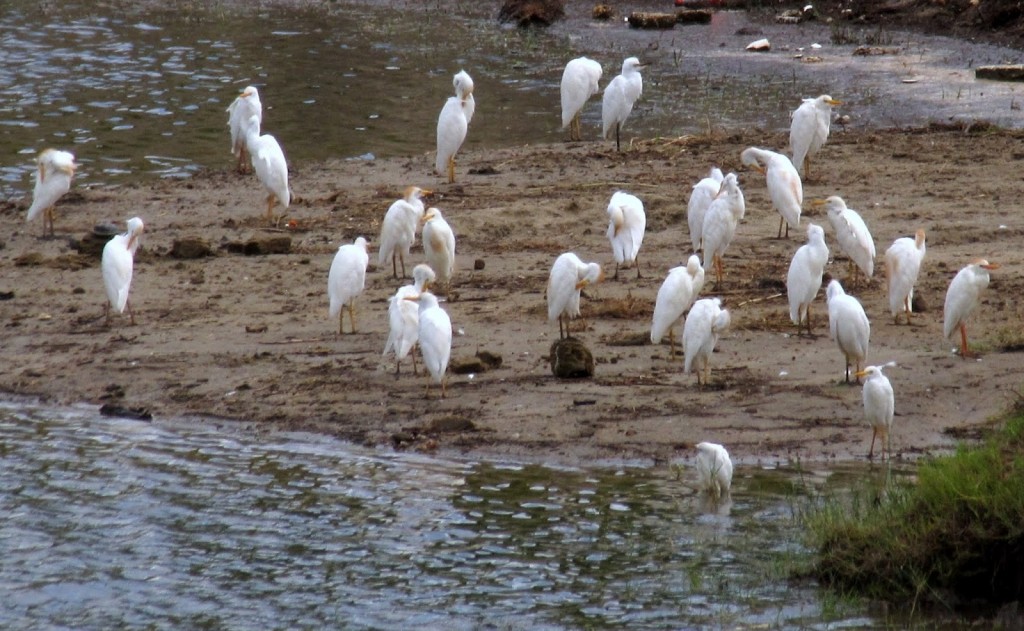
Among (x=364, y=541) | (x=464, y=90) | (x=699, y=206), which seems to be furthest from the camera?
(x=464, y=90)

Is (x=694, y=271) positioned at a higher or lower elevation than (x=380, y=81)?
higher

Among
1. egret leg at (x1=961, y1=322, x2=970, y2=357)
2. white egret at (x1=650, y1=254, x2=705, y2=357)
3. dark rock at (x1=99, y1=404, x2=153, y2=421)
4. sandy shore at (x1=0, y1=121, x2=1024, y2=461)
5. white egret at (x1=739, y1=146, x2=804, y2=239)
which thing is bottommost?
dark rock at (x1=99, y1=404, x2=153, y2=421)

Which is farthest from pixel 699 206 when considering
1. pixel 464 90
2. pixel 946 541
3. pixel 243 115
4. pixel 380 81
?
pixel 380 81

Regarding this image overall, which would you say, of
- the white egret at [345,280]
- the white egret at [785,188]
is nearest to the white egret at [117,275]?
the white egret at [345,280]

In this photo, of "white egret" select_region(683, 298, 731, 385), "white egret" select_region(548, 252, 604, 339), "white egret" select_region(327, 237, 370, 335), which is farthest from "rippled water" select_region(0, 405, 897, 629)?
"white egret" select_region(548, 252, 604, 339)

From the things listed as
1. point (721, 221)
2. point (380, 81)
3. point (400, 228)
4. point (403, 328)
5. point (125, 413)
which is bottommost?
point (125, 413)

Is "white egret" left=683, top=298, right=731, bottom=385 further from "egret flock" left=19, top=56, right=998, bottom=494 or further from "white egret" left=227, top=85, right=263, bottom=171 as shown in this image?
"white egret" left=227, top=85, right=263, bottom=171

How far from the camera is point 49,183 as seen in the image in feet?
41.7

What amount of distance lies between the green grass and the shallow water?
909cm

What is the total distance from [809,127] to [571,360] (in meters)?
5.32

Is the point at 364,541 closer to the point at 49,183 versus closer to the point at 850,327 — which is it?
the point at 850,327

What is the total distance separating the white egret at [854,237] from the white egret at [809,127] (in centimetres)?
299

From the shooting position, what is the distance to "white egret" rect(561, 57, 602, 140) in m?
16.6

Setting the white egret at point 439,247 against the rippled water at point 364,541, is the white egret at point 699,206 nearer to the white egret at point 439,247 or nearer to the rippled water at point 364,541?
the white egret at point 439,247
